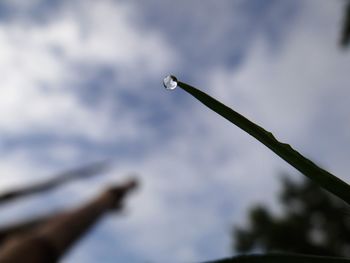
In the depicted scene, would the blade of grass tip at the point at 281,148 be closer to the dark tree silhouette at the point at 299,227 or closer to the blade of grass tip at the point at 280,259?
the blade of grass tip at the point at 280,259

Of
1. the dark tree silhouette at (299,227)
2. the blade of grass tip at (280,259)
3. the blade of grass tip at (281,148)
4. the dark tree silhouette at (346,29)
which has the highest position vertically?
the dark tree silhouette at (299,227)

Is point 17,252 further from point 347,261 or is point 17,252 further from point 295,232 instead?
point 295,232

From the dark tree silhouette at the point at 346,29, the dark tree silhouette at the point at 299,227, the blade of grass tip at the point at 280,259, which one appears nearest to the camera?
the blade of grass tip at the point at 280,259

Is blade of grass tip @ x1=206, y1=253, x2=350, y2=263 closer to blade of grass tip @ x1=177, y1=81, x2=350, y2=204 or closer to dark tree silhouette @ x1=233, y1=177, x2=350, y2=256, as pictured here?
blade of grass tip @ x1=177, y1=81, x2=350, y2=204

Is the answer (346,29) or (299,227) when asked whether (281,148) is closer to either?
(346,29)

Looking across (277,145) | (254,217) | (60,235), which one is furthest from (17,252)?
(254,217)

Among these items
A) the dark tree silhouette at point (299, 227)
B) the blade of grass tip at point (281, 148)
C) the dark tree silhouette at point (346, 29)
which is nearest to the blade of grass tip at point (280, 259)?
the blade of grass tip at point (281, 148)
